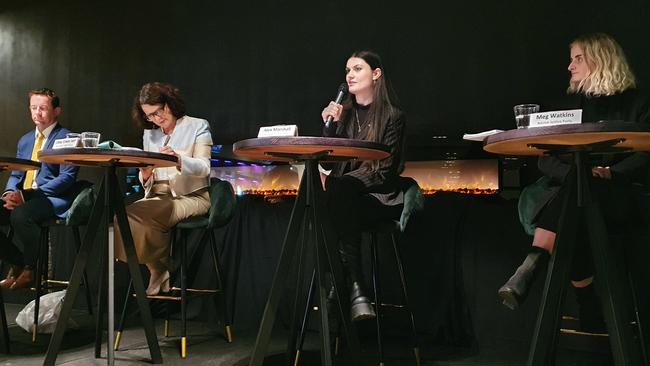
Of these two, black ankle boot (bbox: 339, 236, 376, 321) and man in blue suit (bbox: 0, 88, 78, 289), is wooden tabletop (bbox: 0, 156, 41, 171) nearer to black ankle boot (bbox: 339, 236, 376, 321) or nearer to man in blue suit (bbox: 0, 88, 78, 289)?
man in blue suit (bbox: 0, 88, 78, 289)

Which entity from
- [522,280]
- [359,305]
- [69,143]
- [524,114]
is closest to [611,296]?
[522,280]

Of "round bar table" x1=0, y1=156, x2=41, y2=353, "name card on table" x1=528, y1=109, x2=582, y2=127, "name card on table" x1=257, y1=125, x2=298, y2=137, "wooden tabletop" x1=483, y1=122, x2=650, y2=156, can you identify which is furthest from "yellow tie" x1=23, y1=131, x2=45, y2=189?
"name card on table" x1=528, y1=109, x2=582, y2=127

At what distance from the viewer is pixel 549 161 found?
225 centimetres

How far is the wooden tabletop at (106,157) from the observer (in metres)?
2.08

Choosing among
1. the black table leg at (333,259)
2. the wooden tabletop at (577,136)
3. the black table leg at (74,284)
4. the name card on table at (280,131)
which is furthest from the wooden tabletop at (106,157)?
the wooden tabletop at (577,136)

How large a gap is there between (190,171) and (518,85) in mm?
2313

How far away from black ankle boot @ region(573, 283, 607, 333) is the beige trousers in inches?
69.6

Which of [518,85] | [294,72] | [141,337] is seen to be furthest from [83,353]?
[518,85]

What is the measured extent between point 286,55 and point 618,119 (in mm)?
2810

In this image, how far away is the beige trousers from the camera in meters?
2.71

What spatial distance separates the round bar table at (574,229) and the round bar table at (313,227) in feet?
1.61

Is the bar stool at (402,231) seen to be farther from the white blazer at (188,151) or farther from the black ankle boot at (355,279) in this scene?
the white blazer at (188,151)

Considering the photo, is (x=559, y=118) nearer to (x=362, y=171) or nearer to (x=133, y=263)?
(x=362, y=171)

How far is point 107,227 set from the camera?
226 cm
